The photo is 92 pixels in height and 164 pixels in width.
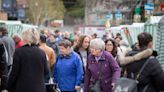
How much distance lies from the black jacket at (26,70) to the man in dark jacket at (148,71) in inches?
64.1

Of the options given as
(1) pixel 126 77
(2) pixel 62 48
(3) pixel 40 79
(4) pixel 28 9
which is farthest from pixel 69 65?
(4) pixel 28 9

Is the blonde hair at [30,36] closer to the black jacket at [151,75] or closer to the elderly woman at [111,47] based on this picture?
the black jacket at [151,75]

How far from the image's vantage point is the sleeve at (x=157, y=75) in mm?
6758

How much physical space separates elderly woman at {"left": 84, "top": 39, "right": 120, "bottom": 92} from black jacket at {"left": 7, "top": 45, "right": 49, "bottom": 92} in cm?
102

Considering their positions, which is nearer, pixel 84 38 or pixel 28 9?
pixel 84 38

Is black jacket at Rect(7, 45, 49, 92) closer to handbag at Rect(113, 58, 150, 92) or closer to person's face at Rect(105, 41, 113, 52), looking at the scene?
handbag at Rect(113, 58, 150, 92)

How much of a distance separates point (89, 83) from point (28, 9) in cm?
8869

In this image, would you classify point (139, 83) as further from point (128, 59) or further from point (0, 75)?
point (0, 75)

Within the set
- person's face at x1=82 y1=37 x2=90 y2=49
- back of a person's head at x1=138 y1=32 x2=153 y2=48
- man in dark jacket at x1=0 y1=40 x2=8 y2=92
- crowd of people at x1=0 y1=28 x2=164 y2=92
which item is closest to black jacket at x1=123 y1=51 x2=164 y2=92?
crowd of people at x1=0 y1=28 x2=164 y2=92

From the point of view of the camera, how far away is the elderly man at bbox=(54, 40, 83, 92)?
984 cm

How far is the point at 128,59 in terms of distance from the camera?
23.1 feet

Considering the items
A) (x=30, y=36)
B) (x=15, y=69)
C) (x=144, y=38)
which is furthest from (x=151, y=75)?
(x=15, y=69)

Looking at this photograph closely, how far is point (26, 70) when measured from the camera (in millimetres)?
8055

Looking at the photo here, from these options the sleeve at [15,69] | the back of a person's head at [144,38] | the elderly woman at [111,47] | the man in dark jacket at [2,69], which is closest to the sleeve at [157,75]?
the back of a person's head at [144,38]
